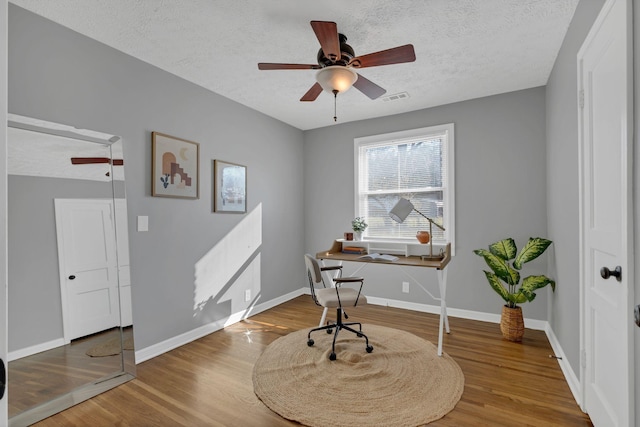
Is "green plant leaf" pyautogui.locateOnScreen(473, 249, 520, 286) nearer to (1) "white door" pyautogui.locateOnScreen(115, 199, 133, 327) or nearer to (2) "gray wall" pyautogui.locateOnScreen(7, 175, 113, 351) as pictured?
(1) "white door" pyautogui.locateOnScreen(115, 199, 133, 327)

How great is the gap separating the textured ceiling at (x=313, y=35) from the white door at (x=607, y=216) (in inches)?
27.2

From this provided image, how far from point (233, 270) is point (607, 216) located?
332 centimetres

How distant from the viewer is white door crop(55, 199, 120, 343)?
2150 millimetres

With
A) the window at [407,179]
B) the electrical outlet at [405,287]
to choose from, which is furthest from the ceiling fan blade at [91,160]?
the electrical outlet at [405,287]

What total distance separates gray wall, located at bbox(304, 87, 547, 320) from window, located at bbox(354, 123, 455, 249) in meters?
0.12

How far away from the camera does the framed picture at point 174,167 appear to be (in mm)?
2816

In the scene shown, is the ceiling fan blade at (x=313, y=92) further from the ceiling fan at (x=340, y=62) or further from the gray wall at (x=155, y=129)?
the gray wall at (x=155, y=129)

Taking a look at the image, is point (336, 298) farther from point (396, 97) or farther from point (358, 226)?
point (396, 97)

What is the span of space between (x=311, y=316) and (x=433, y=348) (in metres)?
1.52

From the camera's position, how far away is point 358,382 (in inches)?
89.6

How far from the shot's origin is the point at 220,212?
11.5ft

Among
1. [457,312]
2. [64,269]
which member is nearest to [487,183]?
[457,312]

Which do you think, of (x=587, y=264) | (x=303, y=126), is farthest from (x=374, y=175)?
(x=587, y=264)

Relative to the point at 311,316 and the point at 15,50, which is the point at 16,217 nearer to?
Answer: the point at 15,50
